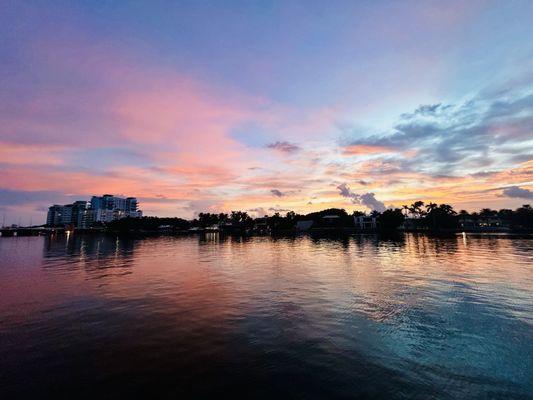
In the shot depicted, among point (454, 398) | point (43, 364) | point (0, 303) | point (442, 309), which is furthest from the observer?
point (0, 303)

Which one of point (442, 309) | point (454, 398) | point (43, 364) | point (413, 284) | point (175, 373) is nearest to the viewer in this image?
point (454, 398)

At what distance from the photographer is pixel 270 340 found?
16.7m

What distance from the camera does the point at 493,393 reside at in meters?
11.4

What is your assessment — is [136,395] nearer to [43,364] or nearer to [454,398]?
[43,364]

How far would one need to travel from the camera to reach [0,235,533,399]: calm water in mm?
11953

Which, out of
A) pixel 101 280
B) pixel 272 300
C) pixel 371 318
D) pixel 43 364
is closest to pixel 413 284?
pixel 371 318

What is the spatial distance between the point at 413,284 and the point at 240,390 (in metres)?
26.7

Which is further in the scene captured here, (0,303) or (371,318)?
(0,303)

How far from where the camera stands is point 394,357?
14.3 metres

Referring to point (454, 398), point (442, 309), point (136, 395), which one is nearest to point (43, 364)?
point (136, 395)

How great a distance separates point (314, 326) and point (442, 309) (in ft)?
37.0

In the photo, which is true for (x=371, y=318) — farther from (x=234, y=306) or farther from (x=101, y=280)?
(x=101, y=280)

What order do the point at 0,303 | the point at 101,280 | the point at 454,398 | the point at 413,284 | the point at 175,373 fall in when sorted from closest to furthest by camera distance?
the point at 454,398
the point at 175,373
the point at 0,303
the point at 413,284
the point at 101,280

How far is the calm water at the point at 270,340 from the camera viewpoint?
1195 centimetres
